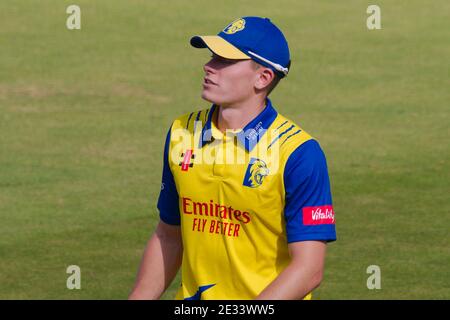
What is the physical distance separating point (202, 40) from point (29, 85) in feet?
42.3

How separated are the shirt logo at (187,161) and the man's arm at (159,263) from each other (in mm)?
343

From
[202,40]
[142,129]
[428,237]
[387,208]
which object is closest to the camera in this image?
[202,40]

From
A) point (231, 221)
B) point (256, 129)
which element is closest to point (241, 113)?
point (256, 129)

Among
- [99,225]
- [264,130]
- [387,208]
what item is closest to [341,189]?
[387,208]

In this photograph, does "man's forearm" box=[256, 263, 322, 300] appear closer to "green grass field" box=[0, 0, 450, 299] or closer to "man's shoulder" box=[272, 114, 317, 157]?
"man's shoulder" box=[272, 114, 317, 157]

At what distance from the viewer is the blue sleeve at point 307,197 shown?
20.4ft

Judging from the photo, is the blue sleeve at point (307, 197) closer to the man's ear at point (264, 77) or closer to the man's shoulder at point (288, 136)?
the man's shoulder at point (288, 136)

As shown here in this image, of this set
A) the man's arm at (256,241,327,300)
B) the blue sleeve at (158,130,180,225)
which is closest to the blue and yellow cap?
the blue sleeve at (158,130,180,225)

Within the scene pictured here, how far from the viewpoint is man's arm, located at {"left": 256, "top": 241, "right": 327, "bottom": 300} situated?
239 inches

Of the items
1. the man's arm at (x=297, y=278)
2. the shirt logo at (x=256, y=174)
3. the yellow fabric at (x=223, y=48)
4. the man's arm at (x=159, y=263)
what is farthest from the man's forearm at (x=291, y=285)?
the yellow fabric at (x=223, y=48)

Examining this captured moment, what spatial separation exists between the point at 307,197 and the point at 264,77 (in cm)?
63

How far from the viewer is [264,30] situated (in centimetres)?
644

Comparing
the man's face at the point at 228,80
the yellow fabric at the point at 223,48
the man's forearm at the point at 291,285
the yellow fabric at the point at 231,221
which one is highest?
the yellow fabric at the point at 223,48
